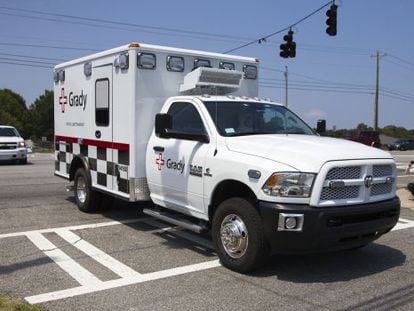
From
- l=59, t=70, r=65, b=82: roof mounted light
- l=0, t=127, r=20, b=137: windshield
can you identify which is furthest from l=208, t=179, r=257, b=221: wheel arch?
l=0, t=127, r=20, b=137: windshield

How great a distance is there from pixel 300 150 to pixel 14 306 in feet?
10.3

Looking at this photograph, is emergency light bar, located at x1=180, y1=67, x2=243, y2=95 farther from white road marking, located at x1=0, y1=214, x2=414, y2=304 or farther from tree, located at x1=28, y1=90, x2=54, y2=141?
tree, located at x1=28, y1=90, x2=54, y2=141

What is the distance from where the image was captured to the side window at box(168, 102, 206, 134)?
670 centimetres

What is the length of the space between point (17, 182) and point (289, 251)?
10.2 meters

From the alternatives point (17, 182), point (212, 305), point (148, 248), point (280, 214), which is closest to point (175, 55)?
point (148, 248)

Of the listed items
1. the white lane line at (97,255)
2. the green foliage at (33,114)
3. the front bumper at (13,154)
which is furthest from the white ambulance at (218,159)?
the green foliage at (33,114)

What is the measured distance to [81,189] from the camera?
9531mm

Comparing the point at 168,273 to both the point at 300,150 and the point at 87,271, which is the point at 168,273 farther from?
the point at 300,150

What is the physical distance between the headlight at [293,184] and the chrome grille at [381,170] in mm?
942

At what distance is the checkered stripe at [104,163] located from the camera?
7809 millimetres

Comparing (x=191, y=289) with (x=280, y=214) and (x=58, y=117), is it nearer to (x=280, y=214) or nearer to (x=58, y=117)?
(x=280, y=214)

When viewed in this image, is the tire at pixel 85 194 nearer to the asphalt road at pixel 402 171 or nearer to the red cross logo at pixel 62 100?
the red cross logo at pixel 62 100

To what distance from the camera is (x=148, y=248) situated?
6.86 metres

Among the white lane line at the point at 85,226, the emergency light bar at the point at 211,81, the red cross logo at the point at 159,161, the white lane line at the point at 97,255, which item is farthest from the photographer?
the white lane line at the point at 85,226
